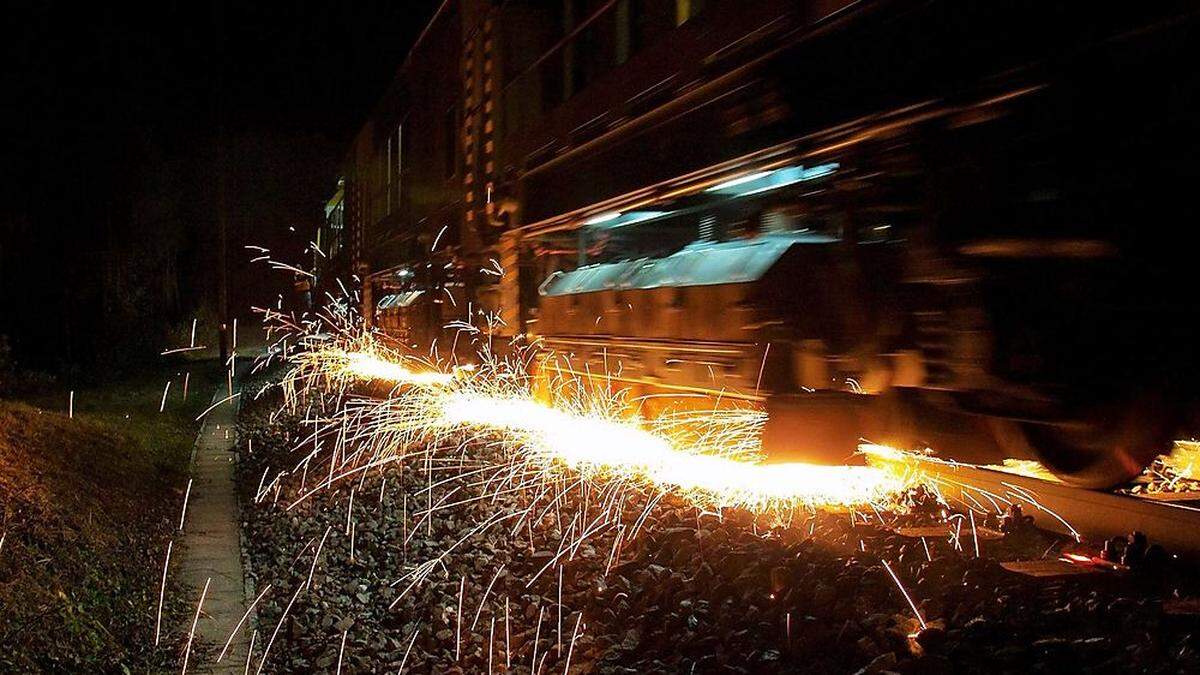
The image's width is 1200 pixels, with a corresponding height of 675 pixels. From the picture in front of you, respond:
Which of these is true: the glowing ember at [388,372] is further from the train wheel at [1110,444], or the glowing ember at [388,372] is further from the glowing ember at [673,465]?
the train wheel at [1110,444]

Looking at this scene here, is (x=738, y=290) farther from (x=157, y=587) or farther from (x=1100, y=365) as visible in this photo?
(x=157, y=587)

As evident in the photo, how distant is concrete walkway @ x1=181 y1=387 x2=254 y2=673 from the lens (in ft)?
14.6

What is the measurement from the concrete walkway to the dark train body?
7.21 feet

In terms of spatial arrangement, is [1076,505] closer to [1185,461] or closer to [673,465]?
[1185,461]

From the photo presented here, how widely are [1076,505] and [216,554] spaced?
4.62 m

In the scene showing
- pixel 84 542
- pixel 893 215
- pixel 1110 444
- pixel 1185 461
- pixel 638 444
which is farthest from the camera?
pixel 638 444

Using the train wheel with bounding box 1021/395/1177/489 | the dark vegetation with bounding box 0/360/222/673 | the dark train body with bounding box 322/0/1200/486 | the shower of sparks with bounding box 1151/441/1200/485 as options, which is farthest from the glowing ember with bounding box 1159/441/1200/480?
the dark vegetation with bounding box 0/360/222/673

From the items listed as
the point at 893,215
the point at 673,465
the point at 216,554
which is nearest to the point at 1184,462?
the point at 673,465

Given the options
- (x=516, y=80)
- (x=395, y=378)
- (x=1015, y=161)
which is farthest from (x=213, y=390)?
(x=1015, y=161)

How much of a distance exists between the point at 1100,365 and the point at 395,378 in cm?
1050

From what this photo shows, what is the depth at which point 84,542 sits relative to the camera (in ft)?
17.7

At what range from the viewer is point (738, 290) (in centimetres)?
405

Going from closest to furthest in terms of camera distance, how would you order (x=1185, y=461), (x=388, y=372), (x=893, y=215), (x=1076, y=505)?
(x=893, y=215)
(x=1076, y=505)
(x=1185, y=461)
(x=388, y=372)

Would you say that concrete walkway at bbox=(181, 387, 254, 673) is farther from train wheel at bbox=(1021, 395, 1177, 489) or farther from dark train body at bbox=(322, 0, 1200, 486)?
train wheel at bbox=(1021, 395, 1177, 489)
